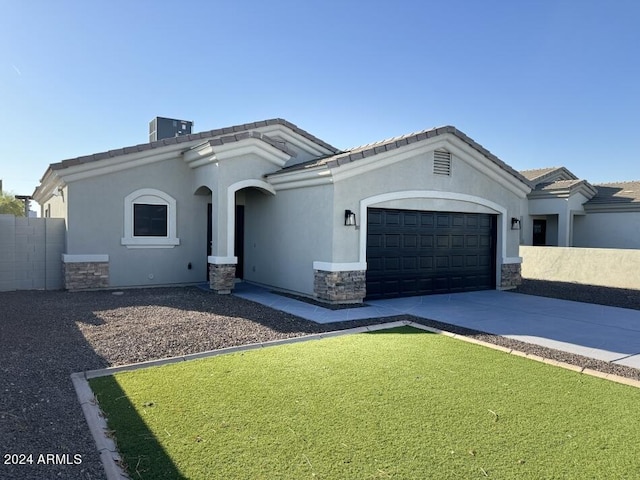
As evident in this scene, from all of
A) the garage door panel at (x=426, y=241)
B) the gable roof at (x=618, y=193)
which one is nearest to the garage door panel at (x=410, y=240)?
the garage door panel at (x=426, y=241)

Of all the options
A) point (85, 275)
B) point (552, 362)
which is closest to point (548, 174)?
point (552, 362)

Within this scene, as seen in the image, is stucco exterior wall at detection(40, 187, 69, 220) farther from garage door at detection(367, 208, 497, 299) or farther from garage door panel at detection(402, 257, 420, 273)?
garage door panel at detection(402, 257, 420, 273)

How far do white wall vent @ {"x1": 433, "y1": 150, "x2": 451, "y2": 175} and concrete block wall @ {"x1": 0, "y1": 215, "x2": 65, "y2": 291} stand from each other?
37.0 ft

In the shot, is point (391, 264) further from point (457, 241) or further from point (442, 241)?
point (457, 241)

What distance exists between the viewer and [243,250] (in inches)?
608

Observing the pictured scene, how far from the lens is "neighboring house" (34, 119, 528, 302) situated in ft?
37.8

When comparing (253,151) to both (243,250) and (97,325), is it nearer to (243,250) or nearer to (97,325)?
(243,250)

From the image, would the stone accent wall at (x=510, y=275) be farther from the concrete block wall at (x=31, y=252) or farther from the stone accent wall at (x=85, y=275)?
the concrete block wall at (x=31, y=252)

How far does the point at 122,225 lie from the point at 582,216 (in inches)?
969

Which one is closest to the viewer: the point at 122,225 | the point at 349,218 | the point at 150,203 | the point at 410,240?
the point at 349,218

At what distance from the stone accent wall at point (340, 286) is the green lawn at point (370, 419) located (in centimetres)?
437

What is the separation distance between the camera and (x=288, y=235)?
12844mm

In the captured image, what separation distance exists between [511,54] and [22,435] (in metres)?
17.9

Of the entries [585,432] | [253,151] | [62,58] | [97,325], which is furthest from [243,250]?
[585,432]
